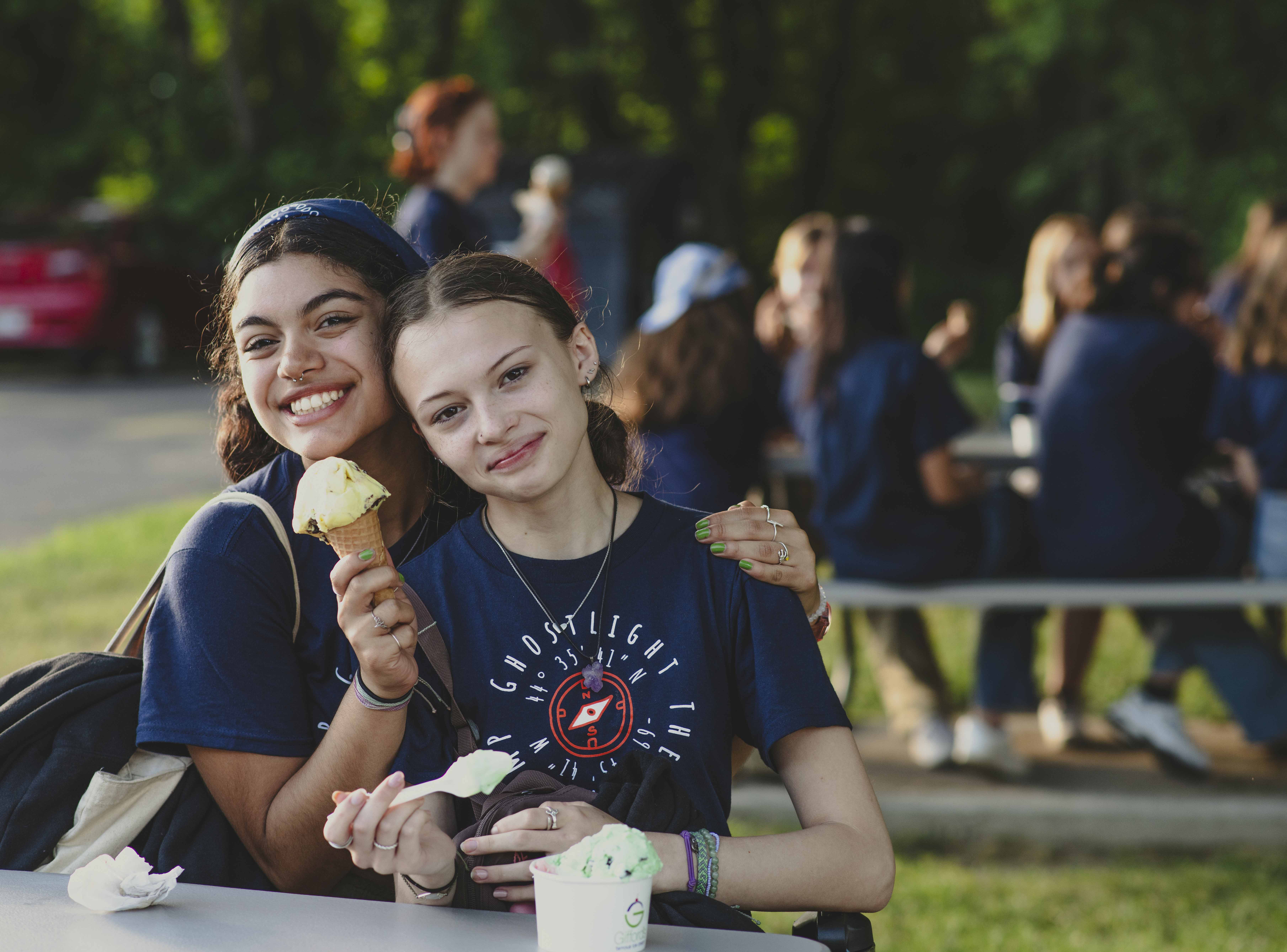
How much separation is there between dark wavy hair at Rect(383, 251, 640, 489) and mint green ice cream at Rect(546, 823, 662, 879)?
78cm

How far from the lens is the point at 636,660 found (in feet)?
5.80

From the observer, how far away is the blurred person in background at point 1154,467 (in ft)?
14.3

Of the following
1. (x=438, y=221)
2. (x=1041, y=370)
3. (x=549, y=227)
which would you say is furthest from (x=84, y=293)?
(x=1041, y=370)

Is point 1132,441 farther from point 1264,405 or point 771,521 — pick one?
point 771,521

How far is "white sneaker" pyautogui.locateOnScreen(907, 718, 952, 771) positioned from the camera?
463cm

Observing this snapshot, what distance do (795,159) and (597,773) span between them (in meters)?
19.9

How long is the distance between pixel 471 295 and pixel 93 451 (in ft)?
32.4

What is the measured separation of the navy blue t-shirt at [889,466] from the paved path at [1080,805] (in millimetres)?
748

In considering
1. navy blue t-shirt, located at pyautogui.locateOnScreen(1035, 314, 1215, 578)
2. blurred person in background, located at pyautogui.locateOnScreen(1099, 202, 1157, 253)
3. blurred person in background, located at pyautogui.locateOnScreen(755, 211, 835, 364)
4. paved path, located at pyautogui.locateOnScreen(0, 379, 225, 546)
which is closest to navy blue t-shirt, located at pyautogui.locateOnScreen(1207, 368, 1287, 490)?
navy blue t-shirt, located at pyautogui.locateOnScreen(1035, 314, 1215, 578)

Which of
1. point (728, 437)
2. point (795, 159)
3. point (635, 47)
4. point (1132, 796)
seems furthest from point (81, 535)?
point (795, 159)

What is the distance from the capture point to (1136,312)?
441 centimetres

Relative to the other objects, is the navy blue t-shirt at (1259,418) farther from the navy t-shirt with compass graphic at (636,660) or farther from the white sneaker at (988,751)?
the navy t-shirt with compass graphic at (636,660)

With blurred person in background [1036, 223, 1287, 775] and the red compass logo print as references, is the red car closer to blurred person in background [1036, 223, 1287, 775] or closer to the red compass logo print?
blurred person in background [1036, 223, 1287, 775]

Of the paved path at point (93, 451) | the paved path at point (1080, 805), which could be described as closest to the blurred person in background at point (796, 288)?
the paved path at point (1080, 805)
